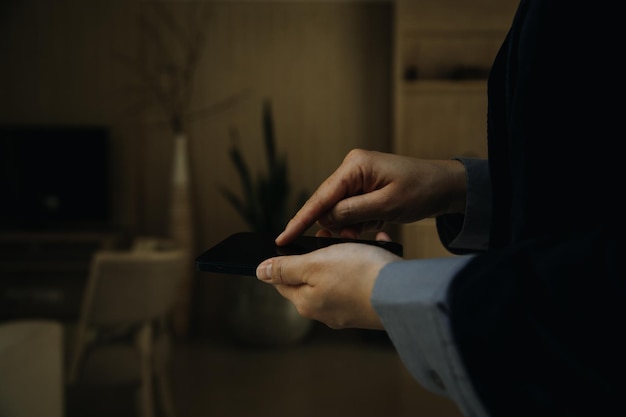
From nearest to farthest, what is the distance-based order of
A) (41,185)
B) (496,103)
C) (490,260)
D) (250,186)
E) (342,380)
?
(490,260) < (496,103) < (342,380) < (250,186) < (41,185)

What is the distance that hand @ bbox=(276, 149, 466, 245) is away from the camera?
777 mm

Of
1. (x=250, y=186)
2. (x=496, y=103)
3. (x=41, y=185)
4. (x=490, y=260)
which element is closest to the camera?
(x=490, y=260)

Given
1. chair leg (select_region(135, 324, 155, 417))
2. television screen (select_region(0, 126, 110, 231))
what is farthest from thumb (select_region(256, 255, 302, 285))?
television screen (select_region(0, 126, 110, 231))

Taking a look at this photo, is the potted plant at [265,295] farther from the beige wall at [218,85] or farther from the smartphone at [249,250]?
the smartphone at [249,250]

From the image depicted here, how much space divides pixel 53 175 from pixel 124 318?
6.47ft

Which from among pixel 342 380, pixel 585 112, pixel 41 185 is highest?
pixel 585 112

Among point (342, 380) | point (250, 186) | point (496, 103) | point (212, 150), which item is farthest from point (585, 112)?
point (212, 150)

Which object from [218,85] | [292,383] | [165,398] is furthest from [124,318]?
[218,85]

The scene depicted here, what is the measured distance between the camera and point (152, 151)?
3.98 m

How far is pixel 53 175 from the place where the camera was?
3861 mm

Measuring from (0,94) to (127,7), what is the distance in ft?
3.07

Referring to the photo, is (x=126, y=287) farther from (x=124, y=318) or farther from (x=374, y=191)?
(x=374, y=191)

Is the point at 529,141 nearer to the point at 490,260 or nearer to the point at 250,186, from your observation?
the point at 490,260

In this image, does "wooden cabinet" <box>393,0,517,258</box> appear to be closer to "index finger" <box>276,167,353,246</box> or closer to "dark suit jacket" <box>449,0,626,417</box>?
"index finger" <box>276,167,353,246</box>
